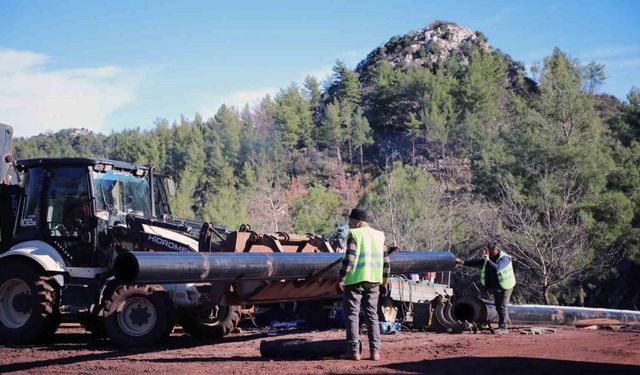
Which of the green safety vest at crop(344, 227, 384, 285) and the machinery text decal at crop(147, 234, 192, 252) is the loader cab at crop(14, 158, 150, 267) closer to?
the machinery text decal at crop(147, 234, 192, 252)

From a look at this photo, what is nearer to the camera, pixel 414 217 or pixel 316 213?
pixel 414 217

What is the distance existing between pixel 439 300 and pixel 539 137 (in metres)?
24.4

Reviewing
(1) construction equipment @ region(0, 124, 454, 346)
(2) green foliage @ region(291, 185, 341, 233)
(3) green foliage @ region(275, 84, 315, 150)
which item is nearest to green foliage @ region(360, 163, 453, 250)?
(2) green foliage @ region(291, 185, 341, 233)

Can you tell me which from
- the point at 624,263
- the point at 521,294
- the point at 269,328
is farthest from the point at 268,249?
the point at 624,263

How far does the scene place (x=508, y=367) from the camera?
7.65m

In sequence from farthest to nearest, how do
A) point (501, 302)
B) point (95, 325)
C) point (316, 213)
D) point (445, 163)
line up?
point (445, 163)
point (316, 213)
point (501, 302)
point (95, 325)

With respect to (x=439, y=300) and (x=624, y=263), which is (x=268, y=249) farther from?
(x=624, y=263)

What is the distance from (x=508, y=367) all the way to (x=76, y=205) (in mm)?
7346

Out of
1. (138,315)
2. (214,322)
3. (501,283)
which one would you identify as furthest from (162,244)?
(501,283)

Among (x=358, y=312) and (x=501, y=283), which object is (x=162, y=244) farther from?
(x=501, y=283)

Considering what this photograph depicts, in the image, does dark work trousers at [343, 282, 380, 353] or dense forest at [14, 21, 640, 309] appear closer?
dark work trousers at [343, 282, 380, 353]

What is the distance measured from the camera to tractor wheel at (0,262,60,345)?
1107cm

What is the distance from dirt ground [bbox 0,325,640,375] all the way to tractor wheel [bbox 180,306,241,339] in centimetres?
24

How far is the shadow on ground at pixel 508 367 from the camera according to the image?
7.36m
